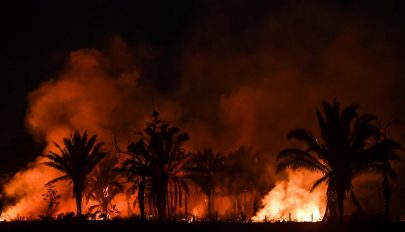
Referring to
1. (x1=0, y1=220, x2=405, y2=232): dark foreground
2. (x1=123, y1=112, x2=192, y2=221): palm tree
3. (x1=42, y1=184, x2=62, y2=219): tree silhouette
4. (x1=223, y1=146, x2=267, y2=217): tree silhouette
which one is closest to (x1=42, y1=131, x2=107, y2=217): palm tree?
(x1=42, y1=184, x2=62, y2=219): tree silhouette

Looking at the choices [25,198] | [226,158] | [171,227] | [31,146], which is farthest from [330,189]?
[31,146]

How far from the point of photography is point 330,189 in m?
29.5

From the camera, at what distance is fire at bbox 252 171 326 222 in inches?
1607

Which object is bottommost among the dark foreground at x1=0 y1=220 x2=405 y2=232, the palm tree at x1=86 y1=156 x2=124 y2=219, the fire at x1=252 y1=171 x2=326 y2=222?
the dark foreground at x1=0 y1=220 x2=405 y2=232

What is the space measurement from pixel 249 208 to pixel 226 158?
24.9ft

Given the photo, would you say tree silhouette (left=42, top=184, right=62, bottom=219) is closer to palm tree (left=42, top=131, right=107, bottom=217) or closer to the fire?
palm tree (left=42, top=131, right=107, bottom=217)

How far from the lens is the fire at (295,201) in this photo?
40812mm

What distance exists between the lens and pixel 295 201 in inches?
1690

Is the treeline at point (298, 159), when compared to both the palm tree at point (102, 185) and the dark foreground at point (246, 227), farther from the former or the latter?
the palm tree at point (102, 185)

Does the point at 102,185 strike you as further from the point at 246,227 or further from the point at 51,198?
the point at 246,227

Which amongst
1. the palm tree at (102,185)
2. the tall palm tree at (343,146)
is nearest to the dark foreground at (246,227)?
the tall palm tree at (343,146)

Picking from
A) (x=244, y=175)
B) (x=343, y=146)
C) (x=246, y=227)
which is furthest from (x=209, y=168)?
(x=246, y=227)

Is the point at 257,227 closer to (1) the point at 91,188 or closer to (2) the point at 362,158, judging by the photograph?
(2) the point at 362,158

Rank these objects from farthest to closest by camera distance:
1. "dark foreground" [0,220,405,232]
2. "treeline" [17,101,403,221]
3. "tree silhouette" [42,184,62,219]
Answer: "tree silhouette" [42,184,62,219]
"treeline" [17,101,403,221]
"dark foreground" [0,220,405,232]
